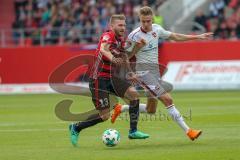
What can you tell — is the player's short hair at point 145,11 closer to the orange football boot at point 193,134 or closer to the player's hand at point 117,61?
the player's hand at point 117,61

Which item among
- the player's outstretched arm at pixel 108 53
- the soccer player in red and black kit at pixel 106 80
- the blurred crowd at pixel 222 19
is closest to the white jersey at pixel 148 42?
the soccer player in red and black kit at pixel 106 80

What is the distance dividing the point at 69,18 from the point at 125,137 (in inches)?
839

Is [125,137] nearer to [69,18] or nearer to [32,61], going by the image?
[32,61]

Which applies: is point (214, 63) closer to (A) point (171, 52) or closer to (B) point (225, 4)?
(A) point (171, 52)

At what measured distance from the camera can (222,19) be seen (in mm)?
31750

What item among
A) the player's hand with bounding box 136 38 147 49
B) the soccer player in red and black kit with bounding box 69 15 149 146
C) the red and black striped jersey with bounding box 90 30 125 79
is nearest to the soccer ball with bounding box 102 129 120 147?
the soccer player in red and black kit with bounding box 69 15 149 146

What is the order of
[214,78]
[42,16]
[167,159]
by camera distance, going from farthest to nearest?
[42,16]
[214,78]
[167,159]

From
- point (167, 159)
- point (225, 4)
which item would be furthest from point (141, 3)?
point (167, 159)

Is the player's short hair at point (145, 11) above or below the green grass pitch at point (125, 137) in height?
above

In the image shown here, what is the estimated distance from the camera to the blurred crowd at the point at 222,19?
30.9 m

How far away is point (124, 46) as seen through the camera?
13125 millimetres

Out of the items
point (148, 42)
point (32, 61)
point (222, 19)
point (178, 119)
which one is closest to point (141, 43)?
point (148, 42)

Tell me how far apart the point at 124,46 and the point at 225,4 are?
20.8 metres

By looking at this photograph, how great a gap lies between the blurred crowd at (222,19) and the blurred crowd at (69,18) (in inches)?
95.4
